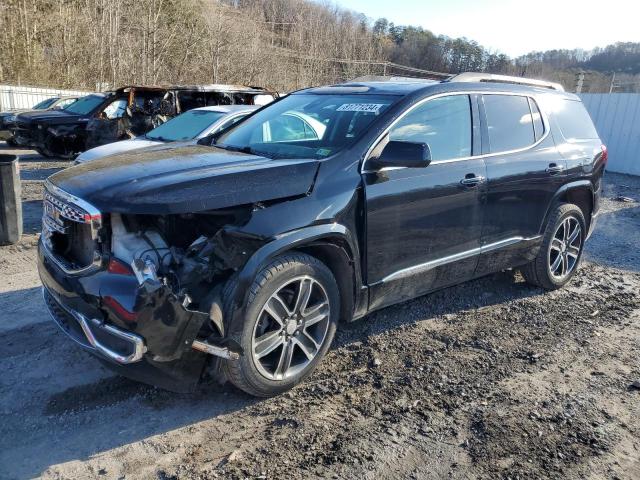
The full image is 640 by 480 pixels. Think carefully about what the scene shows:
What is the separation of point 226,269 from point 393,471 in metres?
1.39

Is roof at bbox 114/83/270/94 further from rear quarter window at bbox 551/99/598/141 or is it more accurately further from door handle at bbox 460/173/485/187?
door handle at bbox 460/173/485/187

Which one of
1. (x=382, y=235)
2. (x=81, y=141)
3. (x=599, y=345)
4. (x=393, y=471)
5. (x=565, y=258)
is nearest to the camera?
(x=393, y=471)

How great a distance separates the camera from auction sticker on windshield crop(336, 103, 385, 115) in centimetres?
380

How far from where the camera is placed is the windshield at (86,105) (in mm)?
11906

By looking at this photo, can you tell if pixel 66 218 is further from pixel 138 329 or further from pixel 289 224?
pixel 289 224

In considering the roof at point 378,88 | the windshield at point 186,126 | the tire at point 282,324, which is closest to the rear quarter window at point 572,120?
the roof at point 378,88

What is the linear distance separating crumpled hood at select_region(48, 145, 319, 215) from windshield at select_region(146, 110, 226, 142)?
4732mm

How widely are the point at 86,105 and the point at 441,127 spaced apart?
1066 centimetres

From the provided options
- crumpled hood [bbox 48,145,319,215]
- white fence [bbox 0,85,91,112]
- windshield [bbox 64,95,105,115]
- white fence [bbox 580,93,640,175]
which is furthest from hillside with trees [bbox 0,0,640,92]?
crumpled hood [bbox 48,145,319,215]

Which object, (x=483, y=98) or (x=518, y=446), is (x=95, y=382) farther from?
(x=483, y=98)

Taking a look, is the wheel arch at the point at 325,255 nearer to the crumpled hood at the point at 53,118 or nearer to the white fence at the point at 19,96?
the crumpled hood at the point at 53,118

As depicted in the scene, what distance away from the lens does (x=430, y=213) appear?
3.82 meters

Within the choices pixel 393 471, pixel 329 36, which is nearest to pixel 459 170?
pixel 393 471

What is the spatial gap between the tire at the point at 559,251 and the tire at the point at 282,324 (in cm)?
262
